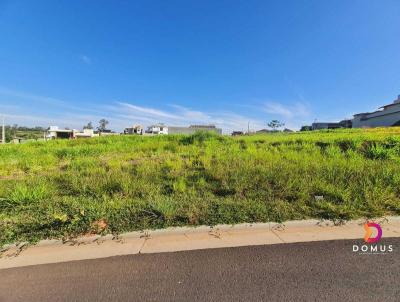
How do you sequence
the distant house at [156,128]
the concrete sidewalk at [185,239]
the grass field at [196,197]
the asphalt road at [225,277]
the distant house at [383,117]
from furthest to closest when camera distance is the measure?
1. the distant house at [156,128]
2. the distant house at [383,117]
3. the grass field at [196,197]
4. the concrete sidewalk at [185,239]
5. the asphalt road at [225,277]

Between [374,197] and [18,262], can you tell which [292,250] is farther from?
[18,262]

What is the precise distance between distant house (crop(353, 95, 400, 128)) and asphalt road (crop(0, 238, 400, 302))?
148 feet

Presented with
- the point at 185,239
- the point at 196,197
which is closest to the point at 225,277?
the point at 185,239

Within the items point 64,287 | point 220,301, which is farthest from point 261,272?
point 64,287

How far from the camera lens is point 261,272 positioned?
89.5 inches

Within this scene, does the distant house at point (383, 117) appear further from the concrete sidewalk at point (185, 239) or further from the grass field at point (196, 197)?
the concrete sidewalk at point (185, 239)

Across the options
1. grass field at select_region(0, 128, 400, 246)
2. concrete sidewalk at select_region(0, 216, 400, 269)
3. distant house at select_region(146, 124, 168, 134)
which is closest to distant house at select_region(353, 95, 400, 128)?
grass field at select_region(0, 128, 400, 246)

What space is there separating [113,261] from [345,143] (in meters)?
10.0

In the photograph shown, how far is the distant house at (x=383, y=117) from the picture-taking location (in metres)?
37.3

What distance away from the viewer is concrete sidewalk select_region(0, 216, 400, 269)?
2.70 m

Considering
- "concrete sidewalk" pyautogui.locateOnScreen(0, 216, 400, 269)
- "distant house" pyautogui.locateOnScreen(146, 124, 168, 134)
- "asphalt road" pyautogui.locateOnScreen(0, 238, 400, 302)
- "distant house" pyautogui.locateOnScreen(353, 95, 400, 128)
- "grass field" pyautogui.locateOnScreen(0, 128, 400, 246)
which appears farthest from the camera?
"distant house" pyautogui.locateOnScreen(146, 124, 168, 134)

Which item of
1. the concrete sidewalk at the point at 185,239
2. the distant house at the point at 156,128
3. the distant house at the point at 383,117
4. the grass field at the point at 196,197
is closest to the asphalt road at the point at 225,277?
the concrete sidewalk at the point at 185,239

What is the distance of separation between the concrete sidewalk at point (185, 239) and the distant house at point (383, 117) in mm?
44512

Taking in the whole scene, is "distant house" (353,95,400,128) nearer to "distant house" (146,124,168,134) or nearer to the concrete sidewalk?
the concrete sidewalk
